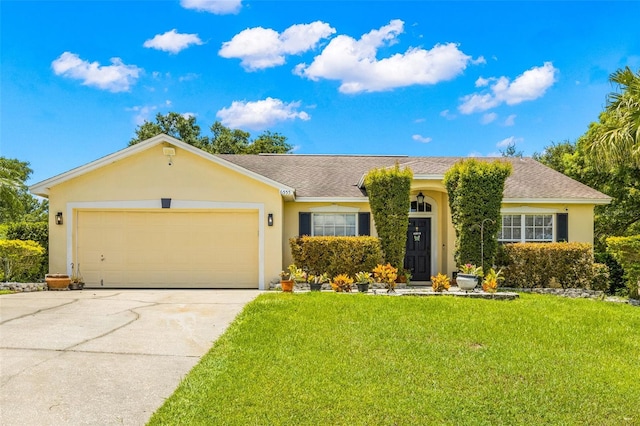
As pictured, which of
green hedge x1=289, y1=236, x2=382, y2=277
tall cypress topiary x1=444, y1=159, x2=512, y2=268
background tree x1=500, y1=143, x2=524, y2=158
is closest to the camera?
tall cypress topiary x1=444, y1=159, x2=512, y2=268

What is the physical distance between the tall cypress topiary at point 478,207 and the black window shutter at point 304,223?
4338 millimetres

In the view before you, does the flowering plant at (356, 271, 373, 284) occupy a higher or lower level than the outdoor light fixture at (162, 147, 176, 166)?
lower

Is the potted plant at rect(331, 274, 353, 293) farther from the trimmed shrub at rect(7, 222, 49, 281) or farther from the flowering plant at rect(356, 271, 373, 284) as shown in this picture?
the trimmed shrub at rect(7, 222, 49, 281)

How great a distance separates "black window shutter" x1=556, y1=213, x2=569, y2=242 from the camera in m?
14.8

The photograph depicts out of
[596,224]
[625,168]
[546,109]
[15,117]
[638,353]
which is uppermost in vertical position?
[546,109]

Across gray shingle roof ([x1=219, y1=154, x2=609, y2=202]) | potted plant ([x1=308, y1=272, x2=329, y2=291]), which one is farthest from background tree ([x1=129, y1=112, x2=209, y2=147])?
potted plant ([x1=308, y1=272, x2=329, y2=291])

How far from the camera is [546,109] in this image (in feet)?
73.6

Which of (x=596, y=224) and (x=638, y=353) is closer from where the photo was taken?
(x=638, y=353)

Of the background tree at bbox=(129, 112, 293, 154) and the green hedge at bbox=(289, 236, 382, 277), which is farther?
the background tree at bbox=(129, 112, 293, 154)

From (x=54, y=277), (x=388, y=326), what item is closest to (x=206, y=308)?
(x=388, y=326)

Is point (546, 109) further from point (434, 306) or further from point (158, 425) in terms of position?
point (158, 425)

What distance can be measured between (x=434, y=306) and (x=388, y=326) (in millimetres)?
1997

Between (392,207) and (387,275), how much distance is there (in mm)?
2088

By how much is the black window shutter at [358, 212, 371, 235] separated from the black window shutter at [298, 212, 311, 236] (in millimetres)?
1535
